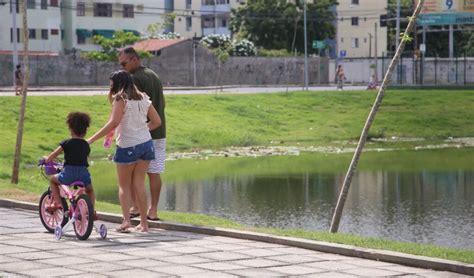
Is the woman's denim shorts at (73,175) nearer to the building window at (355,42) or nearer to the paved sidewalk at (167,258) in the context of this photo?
the paved sidewalk at (167,258)

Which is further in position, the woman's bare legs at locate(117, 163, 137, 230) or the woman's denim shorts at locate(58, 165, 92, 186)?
the woman's bare legs at locate(117, 163, 137, 230)

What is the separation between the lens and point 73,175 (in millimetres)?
12797

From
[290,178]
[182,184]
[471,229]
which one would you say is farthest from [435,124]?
[471,229]

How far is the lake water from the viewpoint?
765 inches

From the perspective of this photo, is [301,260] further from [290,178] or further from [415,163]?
[415,163]

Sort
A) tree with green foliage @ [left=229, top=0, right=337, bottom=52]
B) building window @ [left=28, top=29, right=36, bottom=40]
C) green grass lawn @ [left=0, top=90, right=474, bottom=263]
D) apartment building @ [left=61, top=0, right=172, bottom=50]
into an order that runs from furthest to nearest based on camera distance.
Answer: tree with green foliage @ [left=229, top=0, right=337, bottom=52], apartment building @ [left=61, top=0, right=172, bottom=50], building window @ [left=28, top=29, right=36, bottom=40], green grass lawn @ [left=0, top=90, right=474, bottom=263]

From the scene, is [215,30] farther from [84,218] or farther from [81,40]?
[84,218]

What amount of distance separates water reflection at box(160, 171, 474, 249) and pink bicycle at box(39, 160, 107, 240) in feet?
21.4

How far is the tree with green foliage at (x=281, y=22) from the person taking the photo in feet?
312

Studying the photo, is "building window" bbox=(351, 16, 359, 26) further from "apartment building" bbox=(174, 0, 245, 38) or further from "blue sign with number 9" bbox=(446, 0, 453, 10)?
"blue sign with number 9" bbox=(446, 0, 453, 10)

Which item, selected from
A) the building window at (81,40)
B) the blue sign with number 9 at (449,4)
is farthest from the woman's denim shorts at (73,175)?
the building window at (81,40)

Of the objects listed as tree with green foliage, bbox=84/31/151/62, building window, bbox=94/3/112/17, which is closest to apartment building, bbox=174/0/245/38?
building window, bbox=94/3/112/17

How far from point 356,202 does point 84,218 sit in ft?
39.6

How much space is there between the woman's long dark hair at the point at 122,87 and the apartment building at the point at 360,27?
89.1 m
